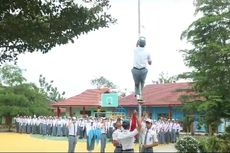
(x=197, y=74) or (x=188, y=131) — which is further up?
(x=197, y=74)

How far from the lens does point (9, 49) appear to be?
511 inches

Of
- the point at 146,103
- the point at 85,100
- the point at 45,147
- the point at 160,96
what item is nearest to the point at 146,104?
the point at 146,103

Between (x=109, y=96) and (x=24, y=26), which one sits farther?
(x=109, y=96)

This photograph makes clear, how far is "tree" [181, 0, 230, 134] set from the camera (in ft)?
95.7

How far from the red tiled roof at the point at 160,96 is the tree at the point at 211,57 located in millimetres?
6680

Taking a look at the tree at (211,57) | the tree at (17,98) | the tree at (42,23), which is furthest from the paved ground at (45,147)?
the tree at (17,98)

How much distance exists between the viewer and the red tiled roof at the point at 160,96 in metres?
40.4

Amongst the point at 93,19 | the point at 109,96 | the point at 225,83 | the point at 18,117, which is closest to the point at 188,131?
the point at 109,96

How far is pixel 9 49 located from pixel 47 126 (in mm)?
23844

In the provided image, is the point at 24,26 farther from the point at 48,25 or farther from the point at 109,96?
the point at 109,96

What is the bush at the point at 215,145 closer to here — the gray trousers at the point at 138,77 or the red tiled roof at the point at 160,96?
the gray trousers at the point at 138,77

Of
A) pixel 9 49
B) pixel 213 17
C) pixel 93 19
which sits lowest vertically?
pixel 9 49

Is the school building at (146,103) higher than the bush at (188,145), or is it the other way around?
the school building at (146,103)

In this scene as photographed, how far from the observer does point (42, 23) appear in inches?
486
